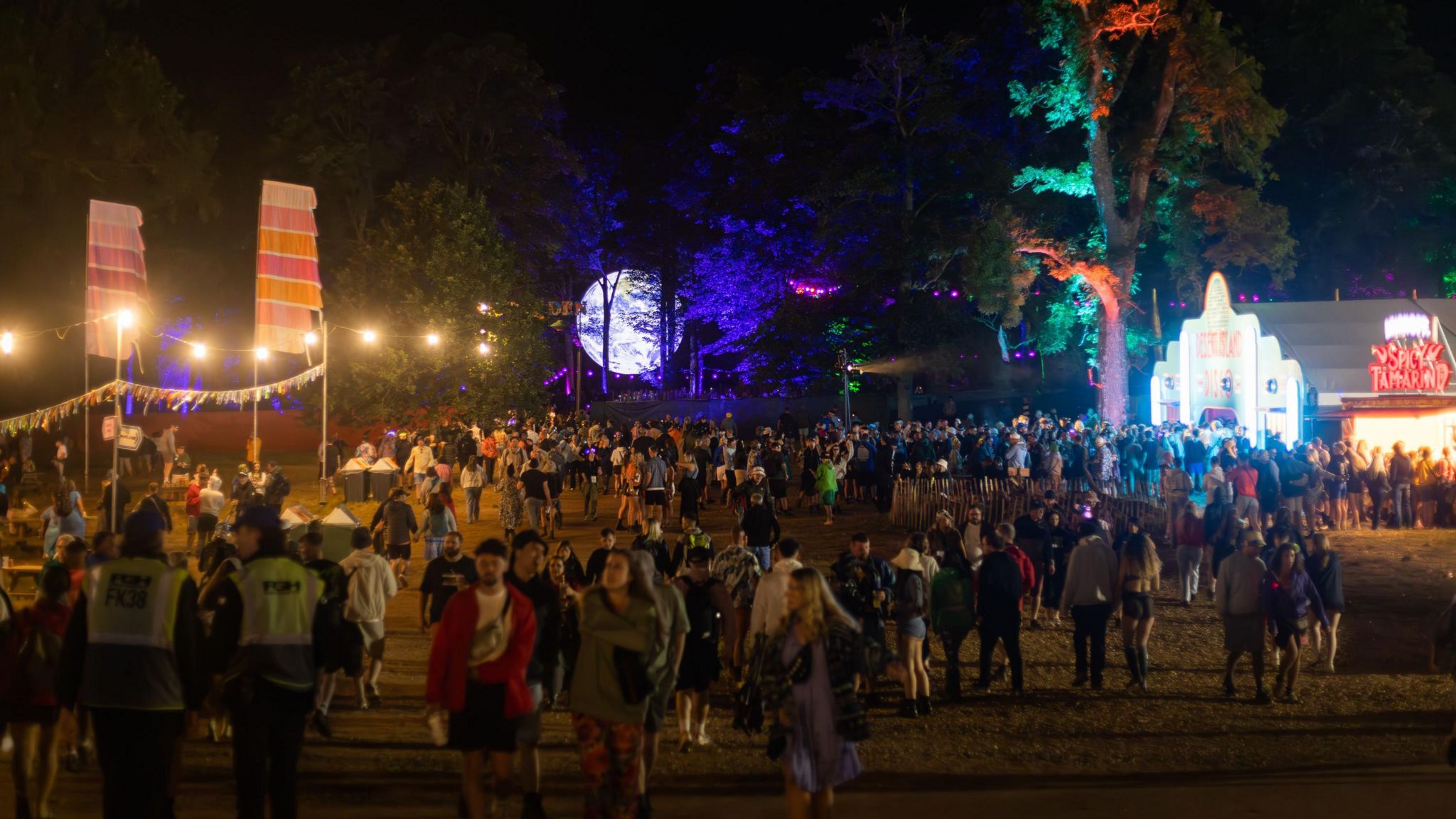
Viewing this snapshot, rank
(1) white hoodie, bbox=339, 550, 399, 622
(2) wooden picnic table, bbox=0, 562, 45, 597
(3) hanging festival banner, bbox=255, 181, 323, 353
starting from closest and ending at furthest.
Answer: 1. (1) white hoodie, bbox=339, 550, 399, 622
2. (2) wooden picnic table, bbox=0, 562, 45, 597
3. (3) hanging festival banner, bbox=255, 181, 323, 353

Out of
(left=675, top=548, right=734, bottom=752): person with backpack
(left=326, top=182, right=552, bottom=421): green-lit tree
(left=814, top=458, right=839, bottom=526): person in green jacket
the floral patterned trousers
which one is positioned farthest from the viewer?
(left=326, top=182, right=552, bottom=421): green-lit tree

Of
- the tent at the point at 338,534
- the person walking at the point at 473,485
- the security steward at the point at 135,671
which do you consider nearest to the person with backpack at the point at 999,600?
the tent at the point at 338,534

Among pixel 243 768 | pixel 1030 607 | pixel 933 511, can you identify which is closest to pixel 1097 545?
pixel 1030 607

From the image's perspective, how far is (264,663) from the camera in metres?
5.27

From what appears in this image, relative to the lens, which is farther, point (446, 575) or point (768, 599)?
point (446, 575)

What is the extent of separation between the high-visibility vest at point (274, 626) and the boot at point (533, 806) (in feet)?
4.61

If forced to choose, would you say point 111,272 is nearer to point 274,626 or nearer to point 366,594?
point 366,594

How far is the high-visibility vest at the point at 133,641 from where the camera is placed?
510 centimetres

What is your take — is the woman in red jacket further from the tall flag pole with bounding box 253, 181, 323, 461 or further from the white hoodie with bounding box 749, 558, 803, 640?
the tall flag pole with bounding box 253, 181, 323, 461

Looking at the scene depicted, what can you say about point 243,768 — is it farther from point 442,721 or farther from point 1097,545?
point 1097,545

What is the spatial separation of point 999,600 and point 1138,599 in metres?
1.28

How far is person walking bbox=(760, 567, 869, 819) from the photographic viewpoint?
5.48 m

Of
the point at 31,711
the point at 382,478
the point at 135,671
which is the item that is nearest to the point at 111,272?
the point at 382,478

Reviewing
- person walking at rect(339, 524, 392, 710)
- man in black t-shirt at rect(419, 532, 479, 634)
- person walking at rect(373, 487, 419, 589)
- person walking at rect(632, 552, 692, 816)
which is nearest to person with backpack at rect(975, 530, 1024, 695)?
person walking at rect(632, 552, 692, 816)
